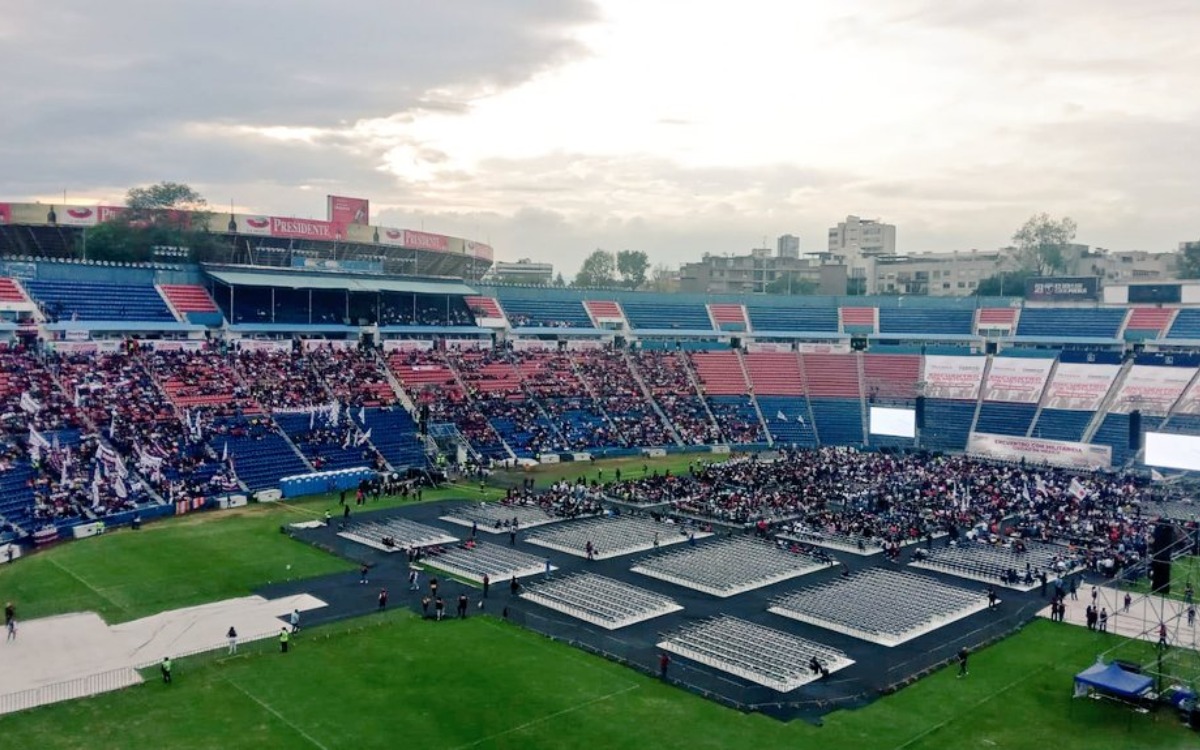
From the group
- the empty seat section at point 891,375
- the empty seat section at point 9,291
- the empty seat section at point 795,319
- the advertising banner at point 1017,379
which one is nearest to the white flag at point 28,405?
the empty seat section at point 9,291

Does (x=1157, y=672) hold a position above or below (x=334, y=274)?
below

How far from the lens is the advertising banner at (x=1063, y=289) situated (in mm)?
87062

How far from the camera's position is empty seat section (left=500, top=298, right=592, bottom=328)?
8974cm

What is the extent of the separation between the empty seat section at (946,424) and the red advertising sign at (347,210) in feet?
236

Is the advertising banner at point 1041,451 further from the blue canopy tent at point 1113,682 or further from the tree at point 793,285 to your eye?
the tree at point 793,285

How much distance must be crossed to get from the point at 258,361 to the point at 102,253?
33315 mm

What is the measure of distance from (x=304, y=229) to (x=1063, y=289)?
83973mm

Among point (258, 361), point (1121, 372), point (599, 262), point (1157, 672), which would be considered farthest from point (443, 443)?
point (599, 262)

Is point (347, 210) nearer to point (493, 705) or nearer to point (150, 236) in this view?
point (150, 236)

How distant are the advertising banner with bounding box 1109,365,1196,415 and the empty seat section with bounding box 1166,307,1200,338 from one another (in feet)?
28.8

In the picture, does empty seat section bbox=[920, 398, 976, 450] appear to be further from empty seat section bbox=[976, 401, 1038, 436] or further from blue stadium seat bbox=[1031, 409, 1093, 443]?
blue stadium seat bbox=[1031, 409, 1093, 443]

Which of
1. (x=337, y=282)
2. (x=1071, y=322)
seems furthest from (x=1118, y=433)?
(x=337, y=282)

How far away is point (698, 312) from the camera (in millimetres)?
98250

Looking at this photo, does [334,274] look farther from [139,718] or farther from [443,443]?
[139,718]
